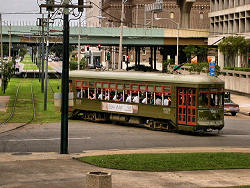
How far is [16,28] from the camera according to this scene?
97375 millimetres

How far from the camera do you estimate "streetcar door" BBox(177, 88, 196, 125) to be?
3030 centimetres

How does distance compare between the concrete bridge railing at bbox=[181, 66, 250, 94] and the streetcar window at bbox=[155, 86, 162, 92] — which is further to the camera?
the concrete bridge railing at bbox=[181, 66, 250, 94]

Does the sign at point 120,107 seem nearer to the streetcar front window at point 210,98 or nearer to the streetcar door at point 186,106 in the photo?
the streetcar door at point 186,106

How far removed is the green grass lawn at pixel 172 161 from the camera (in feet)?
64.6

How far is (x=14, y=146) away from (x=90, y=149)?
328cm

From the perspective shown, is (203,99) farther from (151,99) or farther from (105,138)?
(105,138)

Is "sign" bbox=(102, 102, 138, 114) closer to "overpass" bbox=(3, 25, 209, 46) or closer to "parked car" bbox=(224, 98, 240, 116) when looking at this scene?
"parked car" bbox=(224, 98, 240, 116)

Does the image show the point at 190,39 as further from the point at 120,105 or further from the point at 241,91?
the point at 120,105

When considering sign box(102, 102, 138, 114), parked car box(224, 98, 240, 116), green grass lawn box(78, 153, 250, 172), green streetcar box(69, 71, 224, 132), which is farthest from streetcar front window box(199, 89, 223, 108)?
parked car box(224, 98, 240, 116)

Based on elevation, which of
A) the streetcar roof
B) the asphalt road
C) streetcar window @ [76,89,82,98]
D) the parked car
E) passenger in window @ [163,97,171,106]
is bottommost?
the asphalt road

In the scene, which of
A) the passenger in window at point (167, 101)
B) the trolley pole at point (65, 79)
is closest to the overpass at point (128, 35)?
the passenger in window at point (167, 101)

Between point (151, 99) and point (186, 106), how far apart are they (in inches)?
106

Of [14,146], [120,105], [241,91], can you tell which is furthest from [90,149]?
[241,91]

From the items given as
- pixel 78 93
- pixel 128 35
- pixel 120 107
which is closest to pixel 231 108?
pixel 78 93
